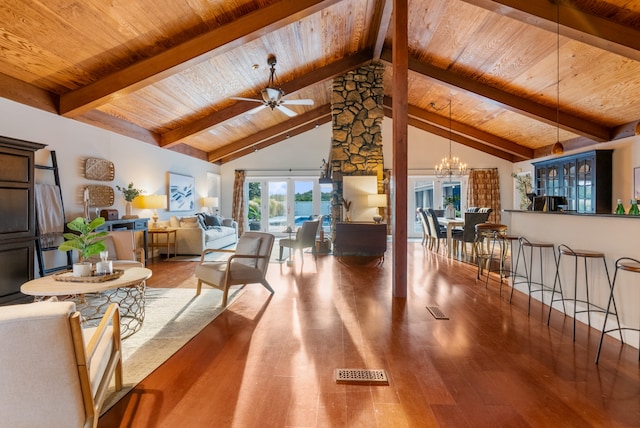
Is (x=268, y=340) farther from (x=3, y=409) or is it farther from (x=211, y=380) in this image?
(x=3, y=409)

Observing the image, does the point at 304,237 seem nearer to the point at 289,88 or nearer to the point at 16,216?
the point at 289,88

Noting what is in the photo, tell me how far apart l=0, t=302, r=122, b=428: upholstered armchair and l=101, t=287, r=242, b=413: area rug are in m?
0.62

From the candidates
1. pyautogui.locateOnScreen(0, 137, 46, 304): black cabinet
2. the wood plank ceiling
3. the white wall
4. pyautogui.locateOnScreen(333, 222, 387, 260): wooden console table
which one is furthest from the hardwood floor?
the white wall

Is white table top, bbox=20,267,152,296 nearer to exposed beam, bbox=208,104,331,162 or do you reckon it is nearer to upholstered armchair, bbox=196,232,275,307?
upholstered armchair, bbox=196,232,275,307

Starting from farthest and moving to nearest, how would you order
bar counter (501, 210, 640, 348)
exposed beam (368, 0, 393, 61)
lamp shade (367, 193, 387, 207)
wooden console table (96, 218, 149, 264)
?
lamp shade (367, 193, 387, 207) → wooden console table (96, 218, 149, 264) → exposed beam (368, 0, 393, 61) → bar counter (501, 210, 640, 348)

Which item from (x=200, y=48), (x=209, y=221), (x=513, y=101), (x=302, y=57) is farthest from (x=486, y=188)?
(x=200, y=48)

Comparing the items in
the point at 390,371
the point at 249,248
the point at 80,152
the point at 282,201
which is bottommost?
the point at 390,371

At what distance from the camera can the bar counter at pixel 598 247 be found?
2.62 meters

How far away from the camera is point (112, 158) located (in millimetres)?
5723

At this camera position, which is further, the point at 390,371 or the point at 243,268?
the point at 243,268

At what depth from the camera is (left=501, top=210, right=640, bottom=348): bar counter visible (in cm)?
262

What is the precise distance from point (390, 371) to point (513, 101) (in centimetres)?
616

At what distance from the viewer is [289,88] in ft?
21.9

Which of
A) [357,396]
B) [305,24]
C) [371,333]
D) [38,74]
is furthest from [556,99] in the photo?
[38,74]
